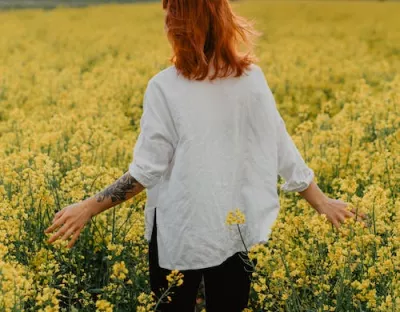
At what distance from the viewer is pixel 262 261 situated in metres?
Result: 2.71

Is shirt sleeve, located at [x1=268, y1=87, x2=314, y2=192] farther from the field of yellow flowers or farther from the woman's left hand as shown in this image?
the woman's left hand

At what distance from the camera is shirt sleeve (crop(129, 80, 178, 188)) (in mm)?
2590

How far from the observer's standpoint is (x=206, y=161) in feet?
8.61

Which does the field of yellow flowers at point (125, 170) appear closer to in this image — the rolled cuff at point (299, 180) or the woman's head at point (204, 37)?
the rolled cuff at point (299, 180)

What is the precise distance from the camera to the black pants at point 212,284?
2811mm

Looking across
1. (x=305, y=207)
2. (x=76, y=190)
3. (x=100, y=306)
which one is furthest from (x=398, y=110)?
(x=100, y=306)

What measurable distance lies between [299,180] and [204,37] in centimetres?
75

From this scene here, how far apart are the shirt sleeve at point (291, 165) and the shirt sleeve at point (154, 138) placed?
0.48 meters

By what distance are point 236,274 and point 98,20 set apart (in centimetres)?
1889

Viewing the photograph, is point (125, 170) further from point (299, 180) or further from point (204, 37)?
point (204, 37)

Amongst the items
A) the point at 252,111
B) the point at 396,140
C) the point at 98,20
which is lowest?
the point at 98,20

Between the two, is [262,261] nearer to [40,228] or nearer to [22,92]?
[40,228]

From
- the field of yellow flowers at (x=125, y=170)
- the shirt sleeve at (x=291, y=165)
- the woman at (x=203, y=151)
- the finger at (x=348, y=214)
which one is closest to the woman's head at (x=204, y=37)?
the woman at (x=203, y=151)

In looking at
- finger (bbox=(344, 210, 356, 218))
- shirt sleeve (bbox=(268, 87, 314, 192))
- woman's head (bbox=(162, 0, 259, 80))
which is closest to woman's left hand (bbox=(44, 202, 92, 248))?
woman's head (bbox=(162, 0, 259, 80))
